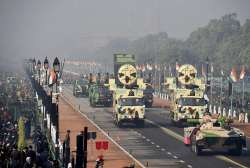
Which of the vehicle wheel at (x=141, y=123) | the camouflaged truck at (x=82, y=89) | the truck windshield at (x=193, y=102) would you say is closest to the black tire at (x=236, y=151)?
the truck windshield at (x=193, y=102)

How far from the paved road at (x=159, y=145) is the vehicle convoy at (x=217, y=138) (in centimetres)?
65

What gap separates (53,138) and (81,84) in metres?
74.4

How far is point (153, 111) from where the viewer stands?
99.4m

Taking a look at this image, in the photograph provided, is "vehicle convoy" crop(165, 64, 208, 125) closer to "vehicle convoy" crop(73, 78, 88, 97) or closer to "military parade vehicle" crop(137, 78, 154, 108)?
"military parade vehicle" crop(137, 78, 154, 108)

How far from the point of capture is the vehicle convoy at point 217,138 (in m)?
56.3

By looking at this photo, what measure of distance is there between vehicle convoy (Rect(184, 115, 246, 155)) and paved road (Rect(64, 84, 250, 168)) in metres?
0.65

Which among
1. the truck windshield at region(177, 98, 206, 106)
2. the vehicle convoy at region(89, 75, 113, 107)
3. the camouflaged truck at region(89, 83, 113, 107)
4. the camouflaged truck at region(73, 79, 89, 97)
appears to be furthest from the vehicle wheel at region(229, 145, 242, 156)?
the camouflaged truck at region(73, 79, 89, 97)

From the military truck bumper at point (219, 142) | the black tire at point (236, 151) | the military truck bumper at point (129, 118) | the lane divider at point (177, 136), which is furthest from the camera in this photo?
the military truck bumper at point (129, 118)

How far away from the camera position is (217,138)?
5628cm

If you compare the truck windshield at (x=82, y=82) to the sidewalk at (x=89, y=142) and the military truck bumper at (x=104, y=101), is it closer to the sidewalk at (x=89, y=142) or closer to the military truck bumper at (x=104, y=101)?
the sidewalk at (x=89, y=142)

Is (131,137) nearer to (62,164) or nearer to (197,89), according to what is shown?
(197,89)

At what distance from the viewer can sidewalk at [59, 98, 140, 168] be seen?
5532 centimetres

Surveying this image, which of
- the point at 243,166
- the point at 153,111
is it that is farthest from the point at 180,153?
the point at 153,111

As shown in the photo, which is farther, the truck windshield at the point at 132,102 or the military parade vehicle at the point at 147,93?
the military parade vehicle at the point at 147,93
